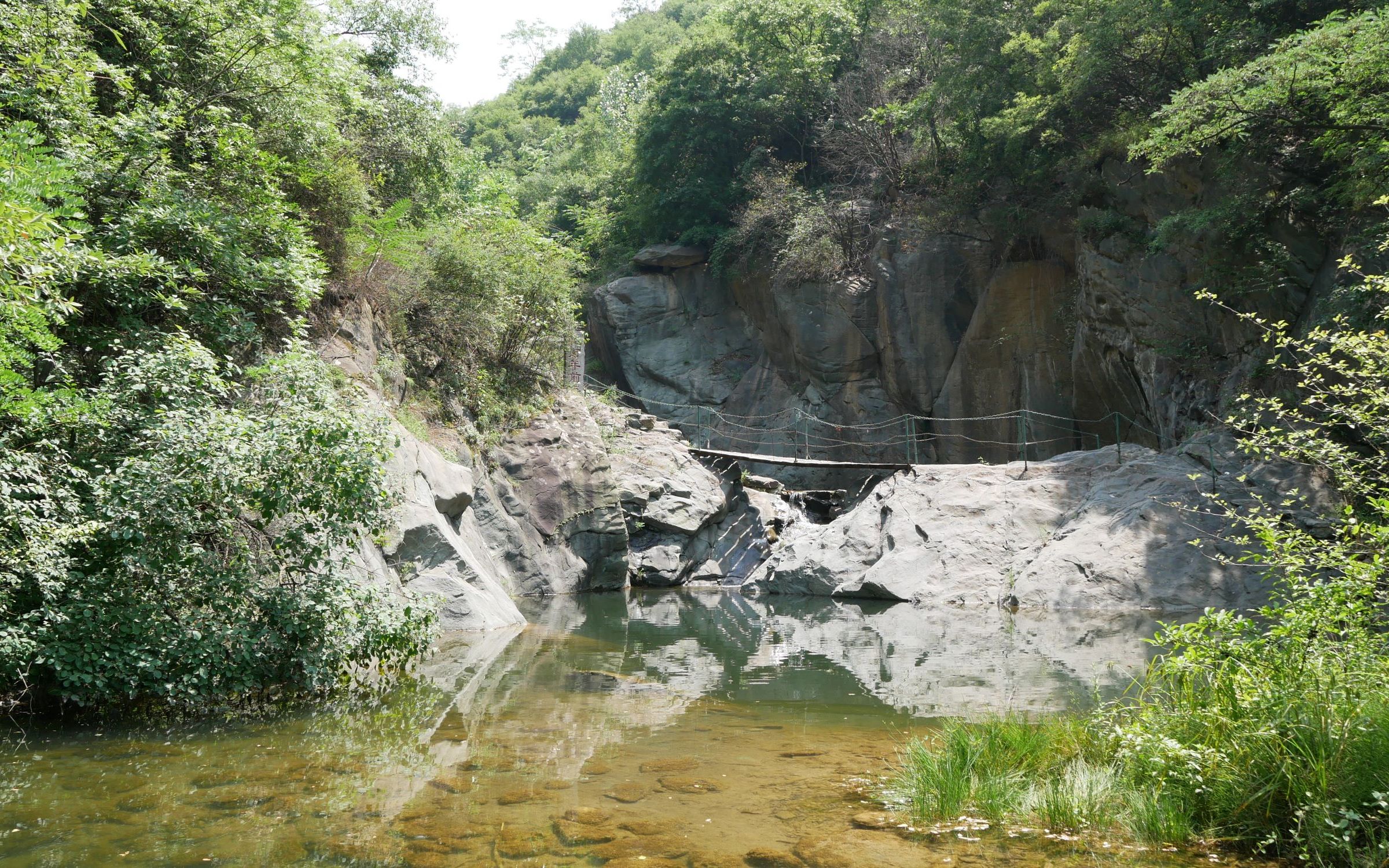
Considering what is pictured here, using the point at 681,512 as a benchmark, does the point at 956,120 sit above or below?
above

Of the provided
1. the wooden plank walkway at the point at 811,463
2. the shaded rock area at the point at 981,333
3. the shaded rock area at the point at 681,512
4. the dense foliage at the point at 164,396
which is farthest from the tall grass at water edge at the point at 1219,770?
the shaded rock area at the point at 681,512

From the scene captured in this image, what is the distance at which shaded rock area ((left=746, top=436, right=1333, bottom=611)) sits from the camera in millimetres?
12656

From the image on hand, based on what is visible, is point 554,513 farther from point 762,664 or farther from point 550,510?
point 762,664

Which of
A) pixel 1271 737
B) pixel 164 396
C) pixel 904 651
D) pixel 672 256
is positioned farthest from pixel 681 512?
pixel 1271 737

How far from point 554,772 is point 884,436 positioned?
2123 centimetres

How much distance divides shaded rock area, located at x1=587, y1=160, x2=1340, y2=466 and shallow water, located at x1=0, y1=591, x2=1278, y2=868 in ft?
30.0

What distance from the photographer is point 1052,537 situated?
48.5 ft

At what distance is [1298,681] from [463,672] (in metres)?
6.46

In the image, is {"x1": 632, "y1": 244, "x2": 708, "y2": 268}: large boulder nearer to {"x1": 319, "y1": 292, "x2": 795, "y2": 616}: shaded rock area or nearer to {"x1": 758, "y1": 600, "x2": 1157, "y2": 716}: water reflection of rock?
{"x1": 319, "y1": 292, "x2": 795, "y2": 616}: shaded rock area

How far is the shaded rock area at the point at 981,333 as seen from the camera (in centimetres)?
1616

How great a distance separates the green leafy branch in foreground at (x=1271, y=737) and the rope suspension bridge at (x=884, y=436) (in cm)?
1272

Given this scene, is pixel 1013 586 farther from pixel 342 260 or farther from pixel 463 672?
pixel 342 260

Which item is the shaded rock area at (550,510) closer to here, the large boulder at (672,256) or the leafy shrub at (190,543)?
the leafy shrub at (190,543)

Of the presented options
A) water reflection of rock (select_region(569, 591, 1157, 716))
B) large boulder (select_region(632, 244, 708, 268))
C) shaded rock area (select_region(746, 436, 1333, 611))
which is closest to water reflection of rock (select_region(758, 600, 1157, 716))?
water reflection of rock (select_region(569, 591, 1157, 716))
